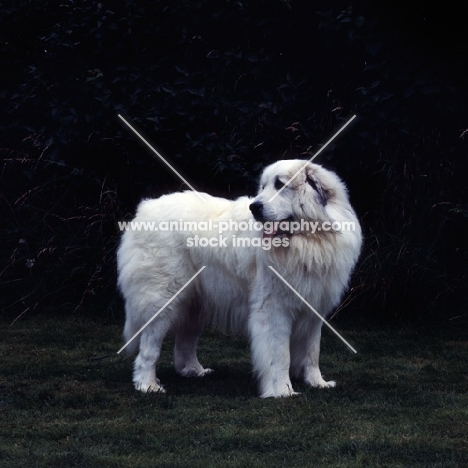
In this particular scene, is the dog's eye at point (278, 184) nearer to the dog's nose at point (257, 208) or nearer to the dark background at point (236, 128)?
the dog's nose at point (257, 208)

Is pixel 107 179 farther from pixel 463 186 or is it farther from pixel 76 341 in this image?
pixel 463 186

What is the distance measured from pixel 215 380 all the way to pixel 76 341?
1.73 meters

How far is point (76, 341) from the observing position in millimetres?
7227

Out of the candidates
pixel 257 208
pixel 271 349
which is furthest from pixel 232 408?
pixel 257 208

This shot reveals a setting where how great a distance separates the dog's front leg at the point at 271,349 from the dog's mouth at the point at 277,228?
0.44 meters

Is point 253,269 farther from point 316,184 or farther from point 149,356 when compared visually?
point 149,356

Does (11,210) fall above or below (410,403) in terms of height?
above

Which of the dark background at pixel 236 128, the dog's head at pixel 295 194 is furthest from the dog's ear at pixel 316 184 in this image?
the dark background at pixel 236 128

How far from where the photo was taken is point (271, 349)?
545cm

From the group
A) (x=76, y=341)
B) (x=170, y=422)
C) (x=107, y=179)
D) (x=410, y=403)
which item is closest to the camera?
(x=170, y=422)

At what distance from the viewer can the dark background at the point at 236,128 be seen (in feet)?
24.7

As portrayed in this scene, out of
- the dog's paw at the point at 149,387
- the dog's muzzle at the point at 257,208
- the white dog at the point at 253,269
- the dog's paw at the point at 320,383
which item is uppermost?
the dog's muzzle at the point at 257,208

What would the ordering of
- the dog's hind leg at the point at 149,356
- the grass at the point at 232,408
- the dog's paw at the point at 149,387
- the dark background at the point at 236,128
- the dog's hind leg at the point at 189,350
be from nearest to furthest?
the grass at the point at 232,408 → the dog's paw at the point at 149,387 → the dog's hind leg at the point at 149,356 → the dog's hind leg at the point at 189,350 → the dark background at the point at 236,128

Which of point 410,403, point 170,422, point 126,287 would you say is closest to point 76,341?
point 126,287
